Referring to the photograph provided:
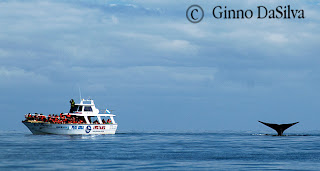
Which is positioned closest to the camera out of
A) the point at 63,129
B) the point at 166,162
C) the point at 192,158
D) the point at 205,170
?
the point at 205,170

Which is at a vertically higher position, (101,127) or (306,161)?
(101,127)

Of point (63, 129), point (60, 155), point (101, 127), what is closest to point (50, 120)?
point (63, 129)

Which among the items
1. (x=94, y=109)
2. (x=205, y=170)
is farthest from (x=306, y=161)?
(x=94, y=109)

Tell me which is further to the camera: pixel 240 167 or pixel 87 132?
pixel 87 132

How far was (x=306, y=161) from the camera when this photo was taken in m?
52.7

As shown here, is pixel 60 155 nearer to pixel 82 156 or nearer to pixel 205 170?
pixel 82 156

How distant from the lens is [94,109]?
330ft

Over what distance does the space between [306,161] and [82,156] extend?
2413cm

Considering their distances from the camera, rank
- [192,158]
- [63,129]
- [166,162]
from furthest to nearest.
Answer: [63,129] < [192,158] < [166,162]

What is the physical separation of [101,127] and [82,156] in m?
46.8

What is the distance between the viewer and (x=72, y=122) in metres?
98.6

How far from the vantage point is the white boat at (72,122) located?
9731cm

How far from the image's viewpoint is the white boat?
97.3 m

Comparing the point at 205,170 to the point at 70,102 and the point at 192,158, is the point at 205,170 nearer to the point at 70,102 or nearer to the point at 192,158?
the point at 192,158
